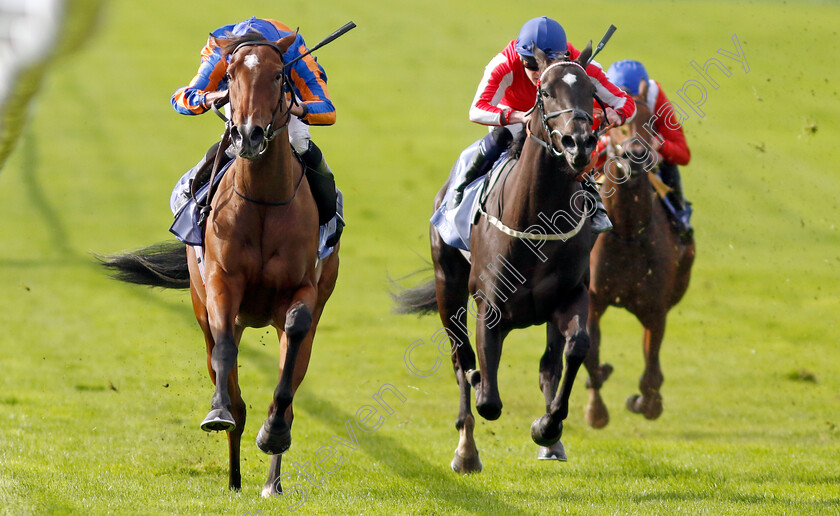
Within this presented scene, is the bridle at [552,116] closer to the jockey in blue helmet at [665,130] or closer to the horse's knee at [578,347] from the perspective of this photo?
the horse's knee at [578,347]

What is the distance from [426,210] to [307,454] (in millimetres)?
13392

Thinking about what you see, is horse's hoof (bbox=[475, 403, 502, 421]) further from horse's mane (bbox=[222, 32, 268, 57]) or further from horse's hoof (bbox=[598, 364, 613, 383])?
horse's hoof (bbox=[598, 364, 613, 383])

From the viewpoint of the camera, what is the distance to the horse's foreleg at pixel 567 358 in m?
5.61

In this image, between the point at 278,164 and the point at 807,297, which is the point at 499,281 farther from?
the point at 807,297

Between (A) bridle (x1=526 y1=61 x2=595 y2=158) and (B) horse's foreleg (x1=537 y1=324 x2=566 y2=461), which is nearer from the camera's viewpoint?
(A) bridle (x1=526 y1=61 x2=595 y2=158)

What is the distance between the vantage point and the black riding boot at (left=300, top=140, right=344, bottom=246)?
6.20 metres

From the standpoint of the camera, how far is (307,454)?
7508mm

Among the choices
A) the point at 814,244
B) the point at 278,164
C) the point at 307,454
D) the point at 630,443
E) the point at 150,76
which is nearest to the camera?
the point at 278,164

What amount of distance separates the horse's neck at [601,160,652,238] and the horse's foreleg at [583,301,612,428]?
71 centimetres

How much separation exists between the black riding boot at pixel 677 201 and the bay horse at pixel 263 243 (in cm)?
391

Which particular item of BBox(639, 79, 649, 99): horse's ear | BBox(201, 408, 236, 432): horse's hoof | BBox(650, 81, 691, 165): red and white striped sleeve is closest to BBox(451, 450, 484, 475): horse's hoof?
BBox(201, 408, 236, 432): horse's hoof

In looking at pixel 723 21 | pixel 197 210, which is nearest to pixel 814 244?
pixel 723 21

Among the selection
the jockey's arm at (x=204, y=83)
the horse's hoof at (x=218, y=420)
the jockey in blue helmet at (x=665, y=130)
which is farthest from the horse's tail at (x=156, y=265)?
the jockey in blue helmet at (x=665, y=130)

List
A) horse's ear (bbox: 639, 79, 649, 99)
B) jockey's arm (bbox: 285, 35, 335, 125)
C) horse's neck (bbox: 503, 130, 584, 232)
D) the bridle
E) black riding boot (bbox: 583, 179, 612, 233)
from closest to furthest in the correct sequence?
the bridle
horse's neck (bbox: 503, 130, 584, 232)
jockey's arm (bbox: 285, 35, 335, 125)
black riding boot (bbox: 583, 179, 612, 233)
horse's ear (bbox: 639, 79, 649, 99)
